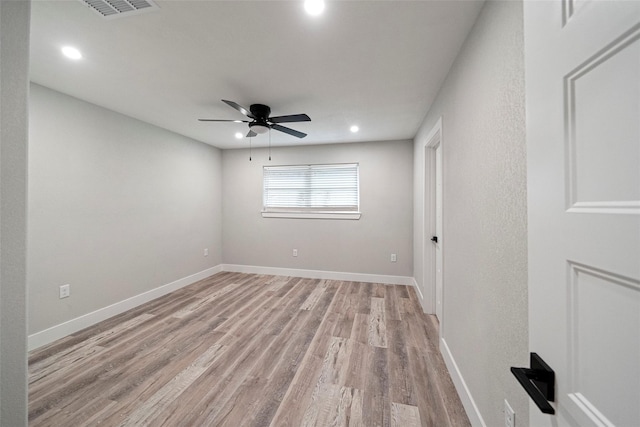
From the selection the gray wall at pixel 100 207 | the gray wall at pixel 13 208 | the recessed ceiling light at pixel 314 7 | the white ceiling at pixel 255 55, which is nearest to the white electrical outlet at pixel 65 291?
the gray wall at pixel 100 207

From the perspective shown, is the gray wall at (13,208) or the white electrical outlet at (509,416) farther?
the white electrical outlet at (509,416)

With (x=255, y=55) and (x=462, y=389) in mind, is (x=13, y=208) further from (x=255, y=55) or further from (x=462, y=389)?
Answer: (x=462, y=389)

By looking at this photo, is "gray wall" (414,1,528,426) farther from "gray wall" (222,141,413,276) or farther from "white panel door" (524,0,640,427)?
"gray wall" (222,141,413,276)

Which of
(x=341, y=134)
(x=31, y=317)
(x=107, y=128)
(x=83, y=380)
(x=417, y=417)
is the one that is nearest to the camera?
(x=417, y=417)

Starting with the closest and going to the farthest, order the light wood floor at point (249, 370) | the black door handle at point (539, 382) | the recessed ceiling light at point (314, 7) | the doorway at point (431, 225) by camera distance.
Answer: the black door handle at point (539, 382), the recessed ceiling light at point (314, 7), the light wood floor at point (249, 370), the doorway at point (431, 225)

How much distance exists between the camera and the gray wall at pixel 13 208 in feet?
2.68

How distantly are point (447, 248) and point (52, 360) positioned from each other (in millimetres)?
3454

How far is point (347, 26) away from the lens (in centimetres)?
149

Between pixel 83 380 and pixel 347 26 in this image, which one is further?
pixel 83 380

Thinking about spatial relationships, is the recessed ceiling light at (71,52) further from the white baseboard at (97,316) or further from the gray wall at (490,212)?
the gray wall at (490,212)

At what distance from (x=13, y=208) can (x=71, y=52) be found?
1659 millimetres

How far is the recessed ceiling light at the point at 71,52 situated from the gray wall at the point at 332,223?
2.80 m

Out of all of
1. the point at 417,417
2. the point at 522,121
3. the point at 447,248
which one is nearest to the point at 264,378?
the point at 417,417

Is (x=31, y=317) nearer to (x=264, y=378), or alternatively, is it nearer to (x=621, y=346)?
(x=264, y=378)
